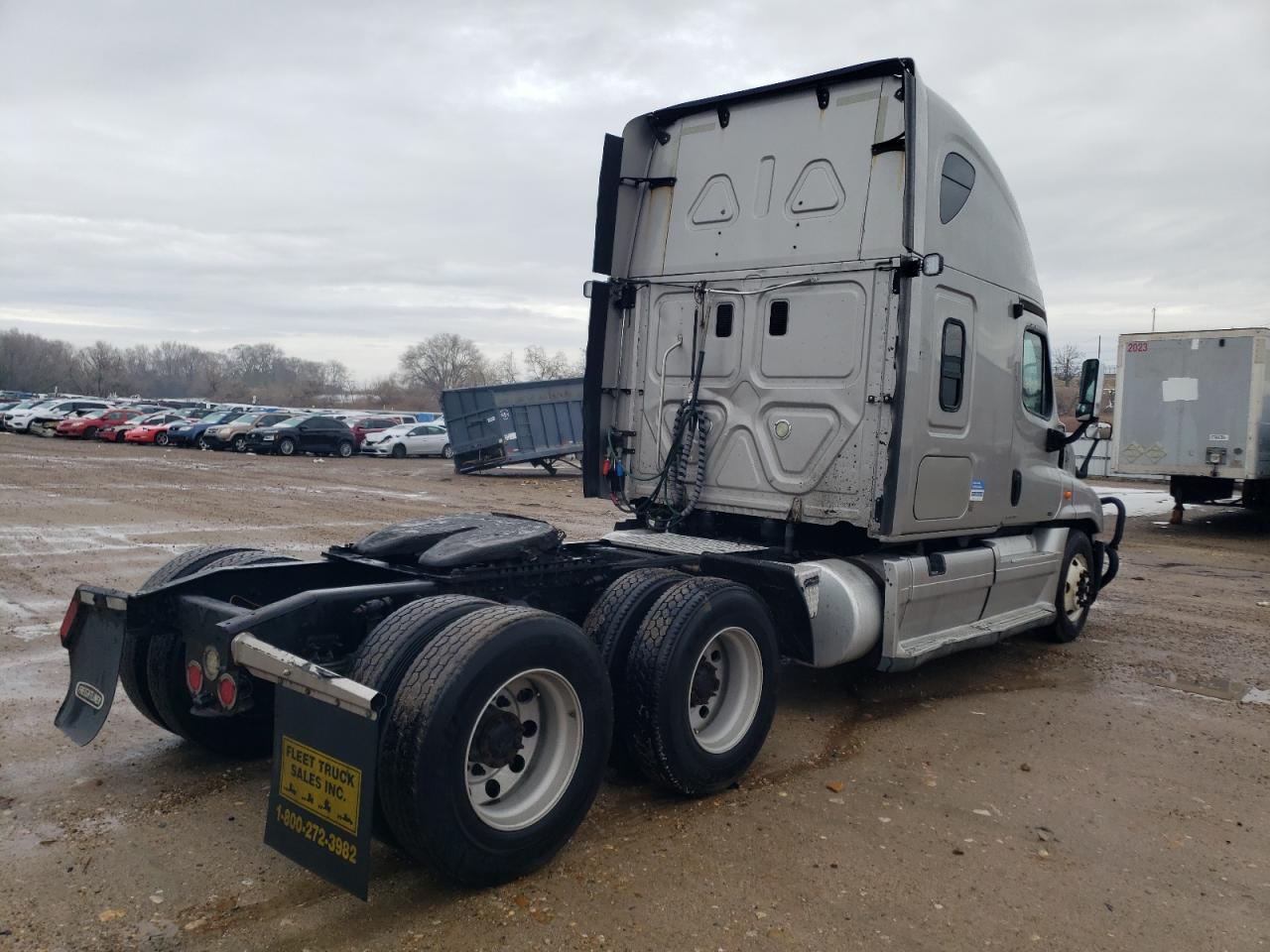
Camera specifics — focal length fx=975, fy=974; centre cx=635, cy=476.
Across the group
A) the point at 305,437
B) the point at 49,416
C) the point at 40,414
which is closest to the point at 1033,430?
the point at 305,437

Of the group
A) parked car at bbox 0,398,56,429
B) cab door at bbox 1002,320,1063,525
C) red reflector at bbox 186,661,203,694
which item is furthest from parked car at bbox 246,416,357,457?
red reflector at bbox 186,661,203,694

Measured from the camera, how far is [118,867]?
3.74 m

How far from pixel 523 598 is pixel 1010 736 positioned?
10.0 ft

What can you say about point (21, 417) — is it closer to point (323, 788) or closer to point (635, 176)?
point (635, 176)

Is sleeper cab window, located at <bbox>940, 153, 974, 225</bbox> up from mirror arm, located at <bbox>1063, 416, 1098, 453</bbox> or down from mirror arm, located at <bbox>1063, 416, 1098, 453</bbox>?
up

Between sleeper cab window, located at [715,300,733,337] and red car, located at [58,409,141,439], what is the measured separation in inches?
1477

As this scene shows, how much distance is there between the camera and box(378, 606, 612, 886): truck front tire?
335 centimetres

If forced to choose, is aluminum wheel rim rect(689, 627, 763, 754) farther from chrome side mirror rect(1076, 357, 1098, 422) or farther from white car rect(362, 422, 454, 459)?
white car rect(362, 422, 454, 459)

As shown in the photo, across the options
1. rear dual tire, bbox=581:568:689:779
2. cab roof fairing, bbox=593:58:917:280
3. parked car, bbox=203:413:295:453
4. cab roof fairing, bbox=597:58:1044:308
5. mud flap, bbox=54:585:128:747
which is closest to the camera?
mud flap, bbox=54:585:128:747

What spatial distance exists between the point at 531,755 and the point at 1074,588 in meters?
5.92

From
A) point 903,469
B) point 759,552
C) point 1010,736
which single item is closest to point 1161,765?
point 1010,736

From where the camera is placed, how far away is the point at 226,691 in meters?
3.92

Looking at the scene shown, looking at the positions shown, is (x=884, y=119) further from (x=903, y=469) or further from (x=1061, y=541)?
(x=1061, y=541)

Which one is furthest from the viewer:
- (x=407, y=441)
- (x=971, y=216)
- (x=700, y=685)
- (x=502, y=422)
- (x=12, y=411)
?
(x=12, y=411)
